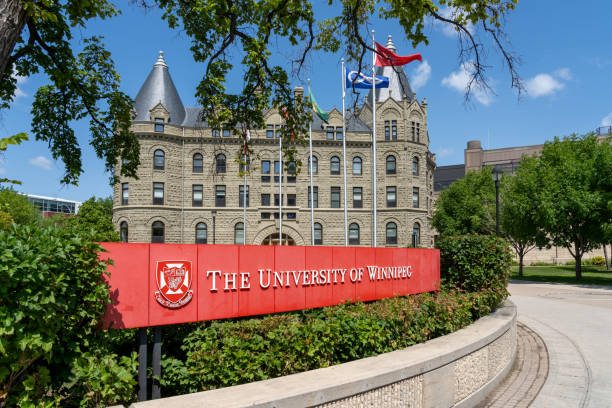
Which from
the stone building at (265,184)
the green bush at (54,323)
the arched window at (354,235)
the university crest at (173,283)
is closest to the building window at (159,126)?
the stone building at (265,184)

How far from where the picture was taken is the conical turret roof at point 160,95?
38938mm

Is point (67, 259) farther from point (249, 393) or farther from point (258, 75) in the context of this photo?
point (258, 75)

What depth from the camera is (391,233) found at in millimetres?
39031

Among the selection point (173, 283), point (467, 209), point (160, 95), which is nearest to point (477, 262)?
A: point (173, 283)

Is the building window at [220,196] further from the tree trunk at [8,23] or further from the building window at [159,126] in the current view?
the tree trunk at [8,23]

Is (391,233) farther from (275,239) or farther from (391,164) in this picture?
(275,239)

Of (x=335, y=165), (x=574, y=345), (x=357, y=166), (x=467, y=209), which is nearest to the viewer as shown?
(x=574, y=345)

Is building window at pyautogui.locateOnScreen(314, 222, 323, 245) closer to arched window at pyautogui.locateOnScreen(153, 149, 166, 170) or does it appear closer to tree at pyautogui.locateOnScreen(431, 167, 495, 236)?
tree at pyautogui.locateOnScreen(431, 167, 495, 236)

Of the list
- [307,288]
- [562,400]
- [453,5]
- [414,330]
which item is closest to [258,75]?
[453,5]

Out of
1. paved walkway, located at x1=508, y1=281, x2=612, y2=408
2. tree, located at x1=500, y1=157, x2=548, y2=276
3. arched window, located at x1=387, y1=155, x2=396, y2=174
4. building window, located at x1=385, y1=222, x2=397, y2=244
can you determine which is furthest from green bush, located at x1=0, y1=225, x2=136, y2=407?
arched window, located at x1=387, y1=155, x2=396, y2=174

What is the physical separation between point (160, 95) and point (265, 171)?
1267 centimetres

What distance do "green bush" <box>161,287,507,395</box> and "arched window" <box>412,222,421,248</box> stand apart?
3259 cm

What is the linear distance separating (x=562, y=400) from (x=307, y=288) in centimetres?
460

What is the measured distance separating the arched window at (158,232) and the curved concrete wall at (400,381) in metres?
33.4
